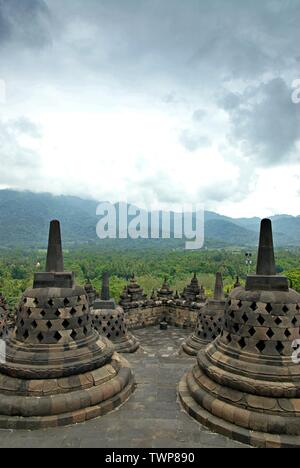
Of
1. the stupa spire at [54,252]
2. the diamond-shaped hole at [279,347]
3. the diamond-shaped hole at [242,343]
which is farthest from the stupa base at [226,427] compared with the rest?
the stupa spire at [54,252]

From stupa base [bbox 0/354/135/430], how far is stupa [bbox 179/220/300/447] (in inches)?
59.8

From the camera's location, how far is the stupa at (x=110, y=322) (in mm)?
12977

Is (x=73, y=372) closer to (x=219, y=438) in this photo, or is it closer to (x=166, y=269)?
(x=219, y=438)

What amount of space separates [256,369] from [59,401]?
339 centimetres

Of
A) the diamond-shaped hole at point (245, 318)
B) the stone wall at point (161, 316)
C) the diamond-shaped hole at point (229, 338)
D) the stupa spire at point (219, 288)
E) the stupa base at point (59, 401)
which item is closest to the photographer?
the stupa base at point (59, 401)

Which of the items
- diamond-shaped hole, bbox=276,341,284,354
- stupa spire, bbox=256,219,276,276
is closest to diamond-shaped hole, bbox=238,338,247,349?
diamond-shaped hole, bbox=276,341,284,354

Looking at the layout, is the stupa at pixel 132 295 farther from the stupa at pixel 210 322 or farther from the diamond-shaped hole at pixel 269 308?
the diamond-shaped hole at pixel 269 308

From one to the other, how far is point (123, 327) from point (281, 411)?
351 inches

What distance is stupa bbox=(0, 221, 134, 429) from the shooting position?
5.68 m

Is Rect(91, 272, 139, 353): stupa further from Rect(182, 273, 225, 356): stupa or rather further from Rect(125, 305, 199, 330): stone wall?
Rect(125, 305, 199, 330): stone wall

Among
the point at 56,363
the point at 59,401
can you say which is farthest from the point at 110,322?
the point at 59,401

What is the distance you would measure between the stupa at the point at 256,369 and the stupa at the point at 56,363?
5.35 feet

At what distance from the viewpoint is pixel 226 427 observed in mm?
5367

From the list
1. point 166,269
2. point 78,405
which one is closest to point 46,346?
point 78,405
